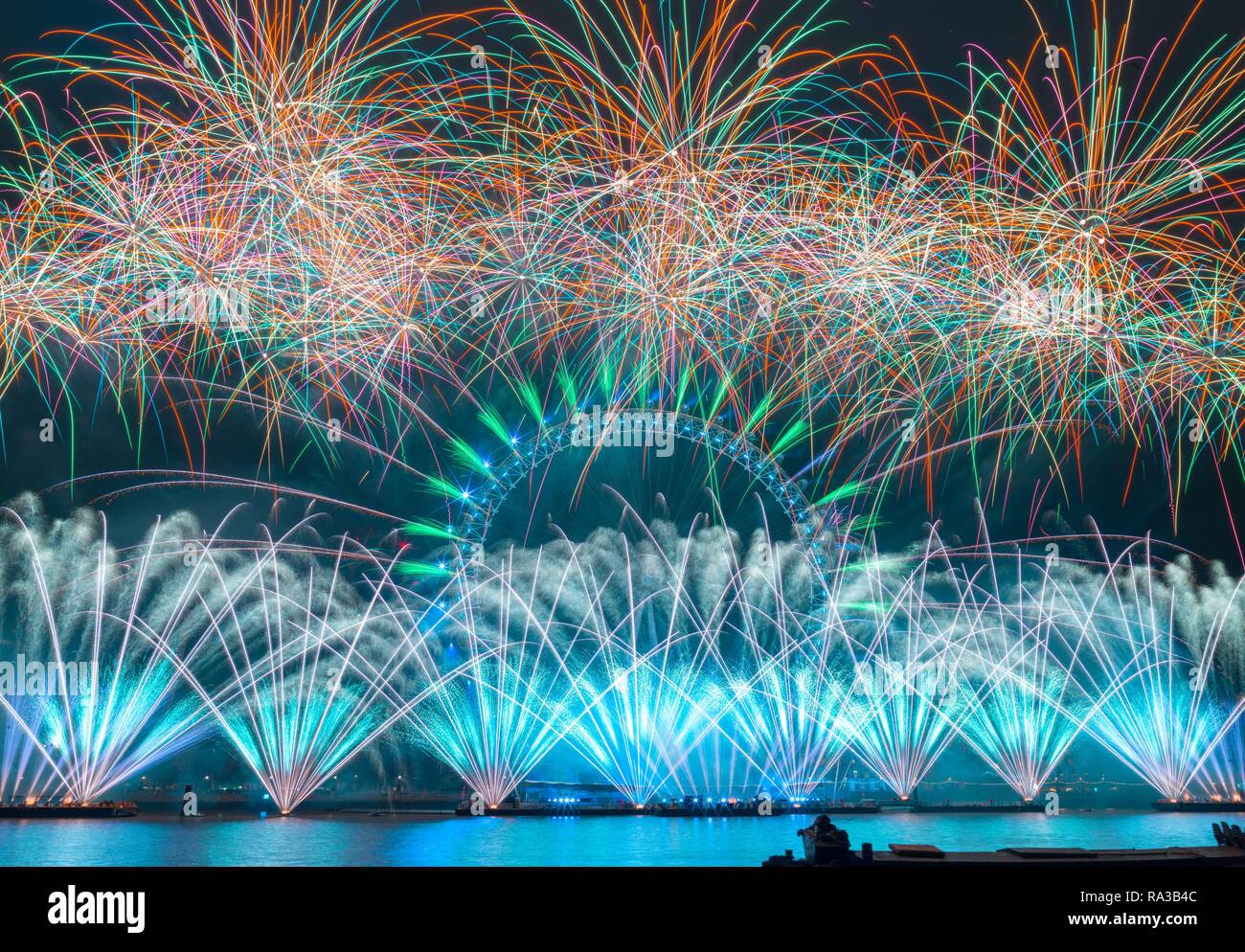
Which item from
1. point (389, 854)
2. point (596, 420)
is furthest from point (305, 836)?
point (596, 420)

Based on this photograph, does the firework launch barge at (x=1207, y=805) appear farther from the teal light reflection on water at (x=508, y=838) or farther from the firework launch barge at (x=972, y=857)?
the firework launch barge at (x=972, y=857)

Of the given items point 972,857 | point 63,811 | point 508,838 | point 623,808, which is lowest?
point 972,857

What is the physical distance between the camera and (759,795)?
8181 cm

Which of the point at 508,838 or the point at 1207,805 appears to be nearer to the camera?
the point at 508,838

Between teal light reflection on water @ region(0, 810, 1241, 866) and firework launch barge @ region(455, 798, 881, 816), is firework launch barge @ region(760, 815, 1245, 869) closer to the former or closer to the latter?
teal light reflection on water @ region(0, 810, 1241, 866)

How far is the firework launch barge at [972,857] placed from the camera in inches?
1351

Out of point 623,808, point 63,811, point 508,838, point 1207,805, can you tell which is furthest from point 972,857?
point 1207,805

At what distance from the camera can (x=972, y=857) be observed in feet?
122

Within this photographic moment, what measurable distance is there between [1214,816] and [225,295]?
275ft

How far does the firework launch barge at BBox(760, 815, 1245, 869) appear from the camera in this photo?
3431 cm

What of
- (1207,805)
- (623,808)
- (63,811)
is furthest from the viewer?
(1207,805)

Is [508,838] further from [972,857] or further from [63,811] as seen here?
[63,811]

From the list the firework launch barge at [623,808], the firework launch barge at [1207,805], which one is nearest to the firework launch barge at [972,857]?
the firework launch barge at [623,808]
